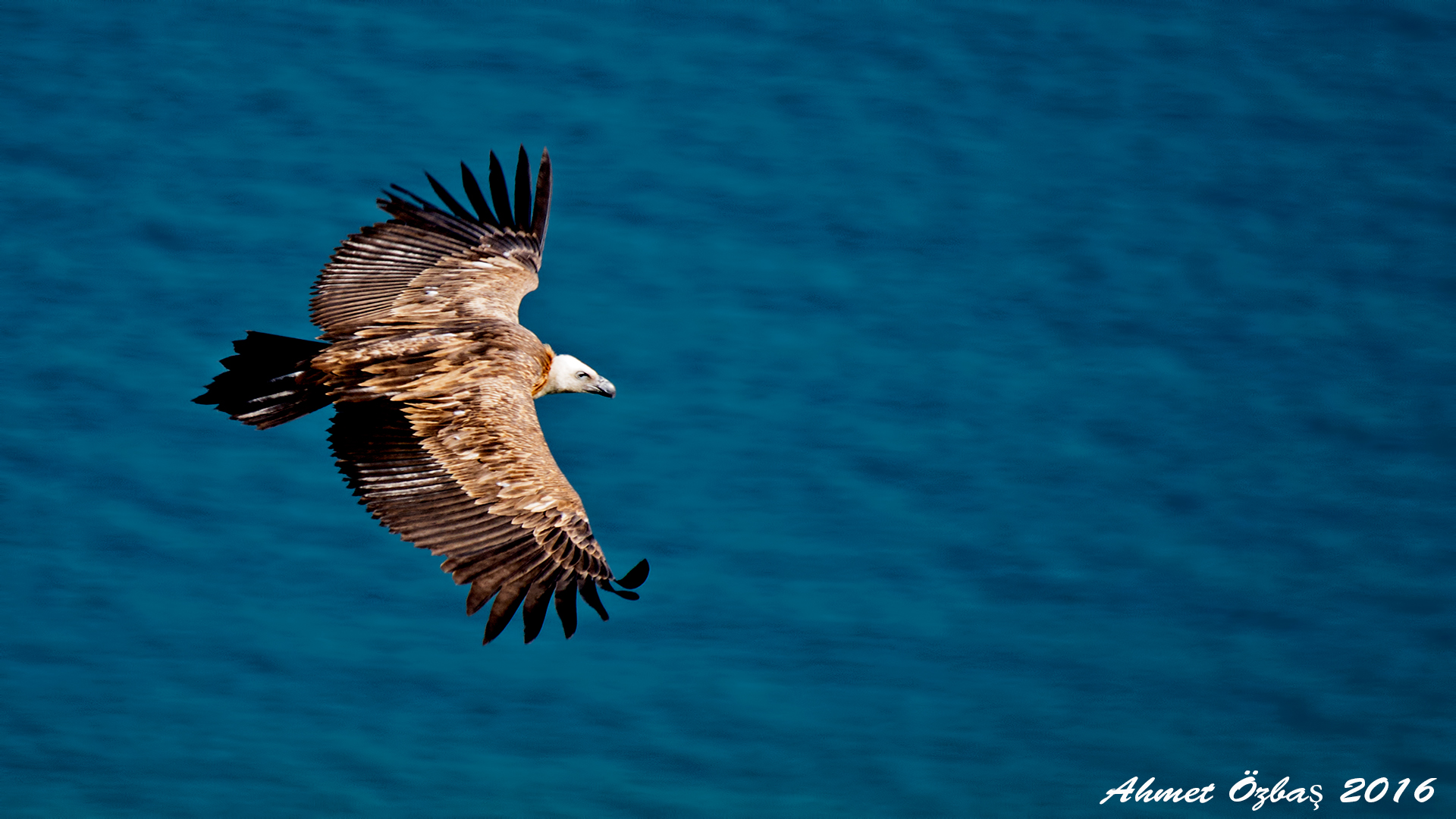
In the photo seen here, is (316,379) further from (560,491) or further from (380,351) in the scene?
(560,491)

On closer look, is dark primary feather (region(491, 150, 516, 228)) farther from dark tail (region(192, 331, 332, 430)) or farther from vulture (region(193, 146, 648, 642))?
dark tail (region(192, 331, 332, 430))

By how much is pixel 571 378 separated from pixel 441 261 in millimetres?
1066

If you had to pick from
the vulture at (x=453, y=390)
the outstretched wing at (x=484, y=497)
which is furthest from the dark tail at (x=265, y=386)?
the outstretched wing at (x=484, y=497)

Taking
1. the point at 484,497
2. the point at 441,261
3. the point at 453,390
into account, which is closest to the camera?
the point at 484,497

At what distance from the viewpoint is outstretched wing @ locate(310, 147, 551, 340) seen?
1062cm

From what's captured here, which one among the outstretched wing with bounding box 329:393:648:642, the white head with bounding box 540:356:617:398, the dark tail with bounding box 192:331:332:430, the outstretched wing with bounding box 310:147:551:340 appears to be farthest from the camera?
the white head with bounding box 540:356:617:398

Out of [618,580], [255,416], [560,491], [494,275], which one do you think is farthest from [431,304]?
[618,580]

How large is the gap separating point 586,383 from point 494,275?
866 millimetres

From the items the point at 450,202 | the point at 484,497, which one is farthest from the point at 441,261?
the point at 484,497

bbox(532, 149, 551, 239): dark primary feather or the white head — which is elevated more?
bbox(532, 149, 551, 239): dark primary feather

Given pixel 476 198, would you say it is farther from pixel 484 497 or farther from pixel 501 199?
pixel 484 497

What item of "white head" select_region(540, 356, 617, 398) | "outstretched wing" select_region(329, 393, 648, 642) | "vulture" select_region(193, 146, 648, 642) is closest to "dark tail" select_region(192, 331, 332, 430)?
"vulture" select_region(193, 146, 648, 642)

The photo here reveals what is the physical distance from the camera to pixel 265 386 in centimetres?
973

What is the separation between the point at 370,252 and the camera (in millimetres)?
11031
